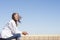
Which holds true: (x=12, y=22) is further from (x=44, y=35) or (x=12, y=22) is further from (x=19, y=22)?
(x=44, y=35)

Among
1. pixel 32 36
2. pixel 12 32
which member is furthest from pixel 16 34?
pixel 32 36

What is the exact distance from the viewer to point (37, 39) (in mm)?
10234

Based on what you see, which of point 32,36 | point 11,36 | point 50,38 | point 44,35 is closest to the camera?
point 11,36

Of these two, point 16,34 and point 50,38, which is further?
point 50,38

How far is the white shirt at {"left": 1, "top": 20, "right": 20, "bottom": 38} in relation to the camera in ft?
18.2

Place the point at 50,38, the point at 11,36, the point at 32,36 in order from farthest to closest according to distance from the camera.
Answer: the point at 50,38 < the point at 32,36 < the point at 11,36

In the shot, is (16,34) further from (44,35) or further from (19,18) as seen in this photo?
(44,35)

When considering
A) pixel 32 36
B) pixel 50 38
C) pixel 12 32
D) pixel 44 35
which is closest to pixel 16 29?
pixel 12 32

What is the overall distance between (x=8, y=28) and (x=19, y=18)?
0.38 m

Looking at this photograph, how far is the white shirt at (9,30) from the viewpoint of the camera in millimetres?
5559

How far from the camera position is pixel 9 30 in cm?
559

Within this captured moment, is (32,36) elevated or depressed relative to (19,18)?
depressed

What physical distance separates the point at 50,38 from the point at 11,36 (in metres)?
5.09

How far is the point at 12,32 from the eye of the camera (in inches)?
220
